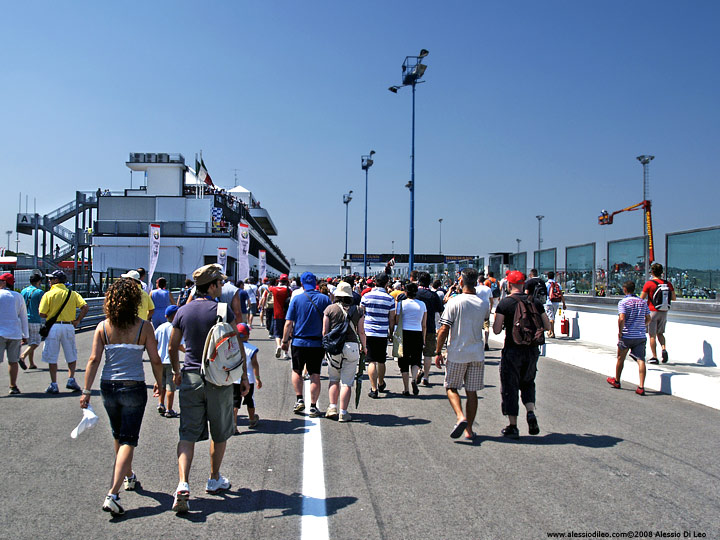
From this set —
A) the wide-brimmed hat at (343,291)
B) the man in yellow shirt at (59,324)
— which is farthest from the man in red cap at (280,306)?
the wide-brimmed hat at (343,291)

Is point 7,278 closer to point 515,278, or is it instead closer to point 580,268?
point 515,278

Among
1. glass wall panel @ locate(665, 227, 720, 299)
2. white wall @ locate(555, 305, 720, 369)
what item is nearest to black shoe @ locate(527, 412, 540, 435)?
white wall @ locate(555, 305, 720, 369)

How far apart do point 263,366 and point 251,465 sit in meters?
6.92

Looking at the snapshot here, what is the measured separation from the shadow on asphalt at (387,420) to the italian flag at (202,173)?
54259mm

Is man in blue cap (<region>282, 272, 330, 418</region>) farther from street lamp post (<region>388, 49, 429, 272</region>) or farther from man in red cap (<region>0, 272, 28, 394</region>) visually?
street lamp post (<region>388, 49, 429, 272</region>)

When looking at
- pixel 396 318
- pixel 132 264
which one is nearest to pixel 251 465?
pixel 396 318

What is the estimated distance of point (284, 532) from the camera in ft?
13.0

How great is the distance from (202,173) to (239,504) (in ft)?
192

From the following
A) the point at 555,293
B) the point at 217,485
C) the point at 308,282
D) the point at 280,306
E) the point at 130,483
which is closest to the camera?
the point at 217,485

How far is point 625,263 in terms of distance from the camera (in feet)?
59.9

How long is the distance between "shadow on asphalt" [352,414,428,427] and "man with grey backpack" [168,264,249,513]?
283cm

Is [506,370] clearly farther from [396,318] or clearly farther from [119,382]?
[119,382]

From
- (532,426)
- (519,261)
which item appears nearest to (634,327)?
(532,426)

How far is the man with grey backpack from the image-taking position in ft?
14.6
